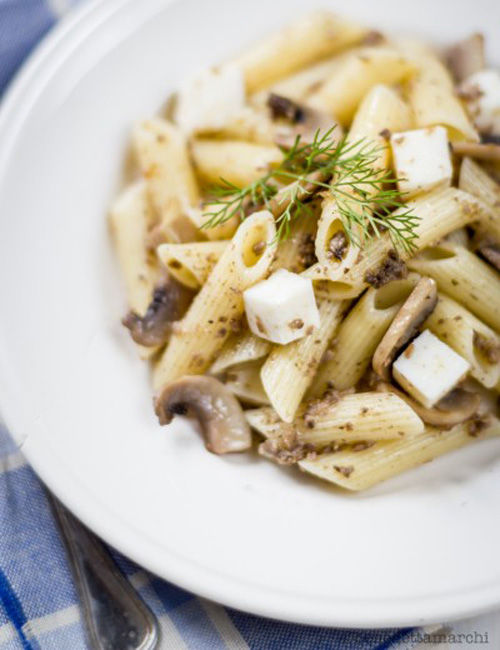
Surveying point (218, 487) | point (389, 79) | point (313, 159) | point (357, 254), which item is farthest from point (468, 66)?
point (218, 487)

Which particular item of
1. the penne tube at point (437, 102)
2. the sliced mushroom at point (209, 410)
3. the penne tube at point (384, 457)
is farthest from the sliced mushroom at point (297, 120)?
the penne tube at point (384, 457)

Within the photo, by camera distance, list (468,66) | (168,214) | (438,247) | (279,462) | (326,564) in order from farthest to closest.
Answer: (468,66)
(168,214)
(438,247)
(279,462)
(326,564)

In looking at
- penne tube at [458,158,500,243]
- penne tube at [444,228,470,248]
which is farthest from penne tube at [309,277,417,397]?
penne tube at [458,158,500,243]

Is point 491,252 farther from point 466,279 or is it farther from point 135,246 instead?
point 135,246

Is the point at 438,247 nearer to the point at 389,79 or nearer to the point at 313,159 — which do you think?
the point at 313,159

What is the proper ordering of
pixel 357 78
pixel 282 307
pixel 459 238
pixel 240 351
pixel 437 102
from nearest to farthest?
pixel 282 307 < pixel 240 351 < pixel 459 238 < pixel 437 102 < pixel 357 78

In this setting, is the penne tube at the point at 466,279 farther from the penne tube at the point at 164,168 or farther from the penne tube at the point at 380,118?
the penne tube at the point at 164,168

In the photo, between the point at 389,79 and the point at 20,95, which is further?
the point at 389,79

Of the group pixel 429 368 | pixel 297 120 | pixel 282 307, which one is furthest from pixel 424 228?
pixel 297 120
